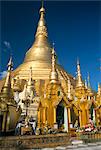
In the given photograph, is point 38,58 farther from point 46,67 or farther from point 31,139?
point 31,139

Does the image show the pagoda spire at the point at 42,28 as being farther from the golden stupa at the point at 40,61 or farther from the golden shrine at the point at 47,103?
the golden shrine at the point at 47,103

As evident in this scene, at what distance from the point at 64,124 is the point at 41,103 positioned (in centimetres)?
274

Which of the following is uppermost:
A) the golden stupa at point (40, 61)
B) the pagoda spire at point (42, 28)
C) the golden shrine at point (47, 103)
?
the pagoda spire at point (42, 28)

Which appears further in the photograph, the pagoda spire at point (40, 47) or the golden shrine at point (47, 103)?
the pagoda spire at point (40, 47)

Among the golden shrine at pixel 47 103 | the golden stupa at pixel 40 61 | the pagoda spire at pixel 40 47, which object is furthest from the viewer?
the pagoda spire at pixel 40 47

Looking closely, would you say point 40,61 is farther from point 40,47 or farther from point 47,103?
point 47,103

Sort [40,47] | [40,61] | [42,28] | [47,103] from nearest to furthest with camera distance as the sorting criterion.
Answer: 1. [47,103]
2. [40,61]
3. [40,47]
4. [42,28]

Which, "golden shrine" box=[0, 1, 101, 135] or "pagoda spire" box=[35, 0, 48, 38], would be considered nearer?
"golden shrine" box=[0, 1, 101, 135]

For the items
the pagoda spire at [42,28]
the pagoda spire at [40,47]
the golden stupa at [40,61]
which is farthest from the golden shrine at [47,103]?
the pagoda spire at [42,28]

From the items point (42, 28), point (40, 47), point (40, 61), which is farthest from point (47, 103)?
point (42, 28)

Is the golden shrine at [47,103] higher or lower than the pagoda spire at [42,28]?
lower

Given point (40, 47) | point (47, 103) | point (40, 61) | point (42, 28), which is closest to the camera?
point (47, 103)

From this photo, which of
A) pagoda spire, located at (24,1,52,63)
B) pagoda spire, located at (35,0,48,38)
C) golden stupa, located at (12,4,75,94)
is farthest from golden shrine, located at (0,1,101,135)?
pagoda spire, located at (35,0,48,38)

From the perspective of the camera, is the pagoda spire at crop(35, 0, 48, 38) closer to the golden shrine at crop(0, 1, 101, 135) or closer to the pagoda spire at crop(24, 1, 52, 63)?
the pagoda spire at crop(24, 1, 52, 63)
